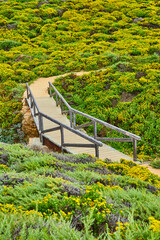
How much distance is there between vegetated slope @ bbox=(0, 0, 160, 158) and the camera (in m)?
11.9

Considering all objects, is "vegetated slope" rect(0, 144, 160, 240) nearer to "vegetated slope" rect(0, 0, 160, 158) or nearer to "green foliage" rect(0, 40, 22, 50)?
"vegetated slope" rect(0, 0, 160, 158)

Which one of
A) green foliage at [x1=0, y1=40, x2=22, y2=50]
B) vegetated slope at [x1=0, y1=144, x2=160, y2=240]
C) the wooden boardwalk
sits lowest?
the wooden boardwalk

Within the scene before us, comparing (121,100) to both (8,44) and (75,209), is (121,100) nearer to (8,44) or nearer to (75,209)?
(75,209)

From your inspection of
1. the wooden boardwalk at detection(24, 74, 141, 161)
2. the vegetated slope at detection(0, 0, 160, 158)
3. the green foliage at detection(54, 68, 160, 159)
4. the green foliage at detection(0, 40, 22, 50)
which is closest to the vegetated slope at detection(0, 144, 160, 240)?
the wooden boardwalk at detection(24, 74, 141, 161)

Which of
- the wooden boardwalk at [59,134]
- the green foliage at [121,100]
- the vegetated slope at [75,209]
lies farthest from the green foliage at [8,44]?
the vegetated slope at [75,209]

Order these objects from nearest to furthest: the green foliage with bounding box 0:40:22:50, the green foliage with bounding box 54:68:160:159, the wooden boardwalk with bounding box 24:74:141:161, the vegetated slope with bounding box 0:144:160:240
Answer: the vegetated slope with bounding box 0:144:160:240
the wooden boardwalk with bounding box 24:74:141:161
the green foliage with bounding box 54:68:160:159
the green foliage with bounding box 0:40:22:50

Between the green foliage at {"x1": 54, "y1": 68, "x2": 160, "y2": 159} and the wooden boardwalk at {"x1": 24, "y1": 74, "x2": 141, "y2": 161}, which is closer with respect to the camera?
the wooden boardwalk at {"x1": 24, "y1": 74, "x2": 141, "y2": 161}

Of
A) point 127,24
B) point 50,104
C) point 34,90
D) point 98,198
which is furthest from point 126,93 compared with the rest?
point 127,24

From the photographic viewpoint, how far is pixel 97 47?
20672 mm

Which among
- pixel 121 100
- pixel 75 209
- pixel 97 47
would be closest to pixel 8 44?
pixel 97 47

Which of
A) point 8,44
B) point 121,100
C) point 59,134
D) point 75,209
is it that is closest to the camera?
point 75,209

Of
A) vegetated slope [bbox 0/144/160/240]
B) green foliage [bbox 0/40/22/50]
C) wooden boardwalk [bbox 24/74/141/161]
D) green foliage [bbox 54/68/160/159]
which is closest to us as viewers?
vegetated slope [bbox 0/144/160/240]

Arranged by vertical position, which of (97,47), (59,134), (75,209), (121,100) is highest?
(97,47)

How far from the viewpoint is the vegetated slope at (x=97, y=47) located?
11.9 m
